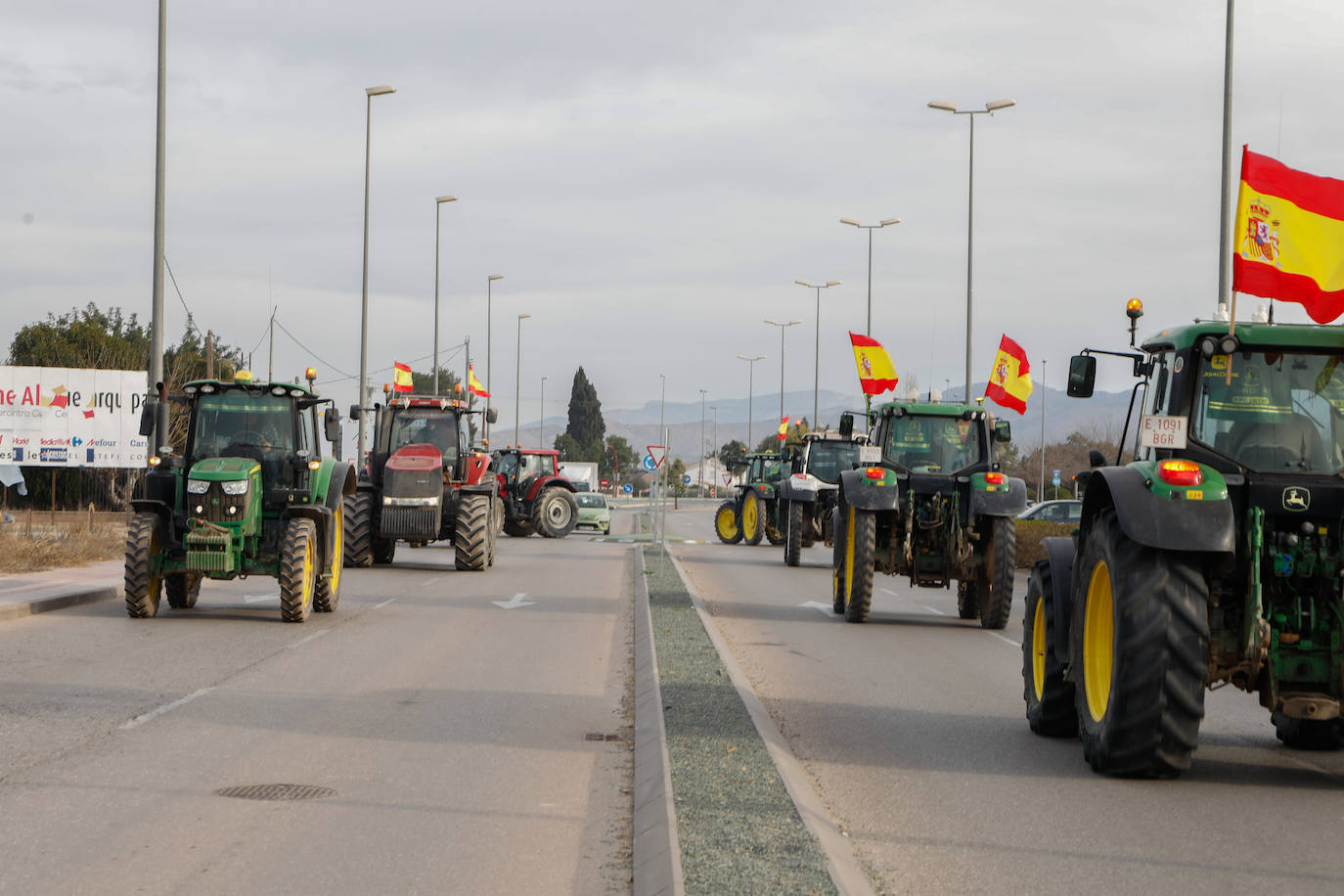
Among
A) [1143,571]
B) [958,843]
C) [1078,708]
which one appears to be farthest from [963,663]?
[958,843]

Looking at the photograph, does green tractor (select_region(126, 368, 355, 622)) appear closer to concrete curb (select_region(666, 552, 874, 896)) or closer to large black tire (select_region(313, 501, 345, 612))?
large black tire (select_region(313, 501, 345, 612))

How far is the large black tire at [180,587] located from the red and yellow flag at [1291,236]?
1277cm

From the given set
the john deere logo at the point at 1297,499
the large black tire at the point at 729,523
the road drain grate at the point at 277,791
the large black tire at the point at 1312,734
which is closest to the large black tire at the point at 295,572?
the road drain grate at the point at 277,791

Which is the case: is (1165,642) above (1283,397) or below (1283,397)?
below

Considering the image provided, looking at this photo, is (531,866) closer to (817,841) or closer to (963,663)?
(817,841)

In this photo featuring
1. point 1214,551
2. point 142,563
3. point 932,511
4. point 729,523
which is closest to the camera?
point 1214,551

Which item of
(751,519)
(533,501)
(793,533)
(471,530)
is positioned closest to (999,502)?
(471,530)

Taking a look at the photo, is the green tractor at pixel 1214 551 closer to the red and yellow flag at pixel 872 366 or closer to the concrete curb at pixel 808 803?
the concrete curb at pixel 808 803

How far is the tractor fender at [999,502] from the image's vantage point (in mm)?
17375

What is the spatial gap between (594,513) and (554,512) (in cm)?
891

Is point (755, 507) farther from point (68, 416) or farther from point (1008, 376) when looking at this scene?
point (68, 416)

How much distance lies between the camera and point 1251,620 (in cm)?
816

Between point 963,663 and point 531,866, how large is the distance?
337 inches

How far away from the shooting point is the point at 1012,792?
8203 millimetres
